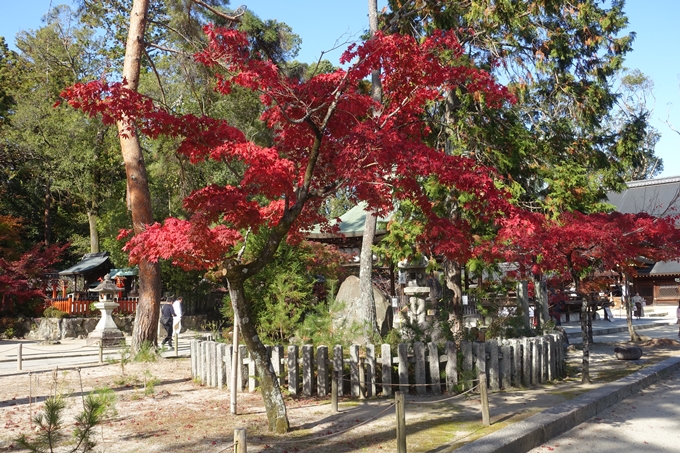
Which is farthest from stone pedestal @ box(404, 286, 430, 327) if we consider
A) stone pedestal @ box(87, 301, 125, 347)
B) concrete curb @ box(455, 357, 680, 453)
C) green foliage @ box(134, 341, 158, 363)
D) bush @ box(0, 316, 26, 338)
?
bush @ box(0, 316, 26, 338)

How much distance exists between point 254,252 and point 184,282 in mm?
14450

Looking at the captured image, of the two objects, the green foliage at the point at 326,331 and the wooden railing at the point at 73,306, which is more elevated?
the wooden railing at the point at 73,306

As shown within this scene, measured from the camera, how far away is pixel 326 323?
10383 millimetres

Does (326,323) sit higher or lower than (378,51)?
lower

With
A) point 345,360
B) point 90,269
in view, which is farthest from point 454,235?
point 90,269

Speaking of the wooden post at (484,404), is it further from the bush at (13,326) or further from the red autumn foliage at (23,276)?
the bush at (13,326)

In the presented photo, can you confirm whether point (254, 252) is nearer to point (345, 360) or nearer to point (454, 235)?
point (345, 360)

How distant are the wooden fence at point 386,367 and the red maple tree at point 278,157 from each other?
2.04 metres

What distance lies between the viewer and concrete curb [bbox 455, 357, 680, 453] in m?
6.20

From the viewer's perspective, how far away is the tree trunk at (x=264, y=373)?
6750 millimetres

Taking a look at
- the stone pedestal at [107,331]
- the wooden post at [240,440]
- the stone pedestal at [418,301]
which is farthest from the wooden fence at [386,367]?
the stone pedestal at [107,331]

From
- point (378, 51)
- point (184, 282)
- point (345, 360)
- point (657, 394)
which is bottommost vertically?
point (657, 394)

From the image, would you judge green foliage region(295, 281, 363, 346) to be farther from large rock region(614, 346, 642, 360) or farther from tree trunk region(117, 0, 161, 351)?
large rock region(614, 346, 642, 360)

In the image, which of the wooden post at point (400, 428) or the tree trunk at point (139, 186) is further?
the tree trunk at point (139, 186)
